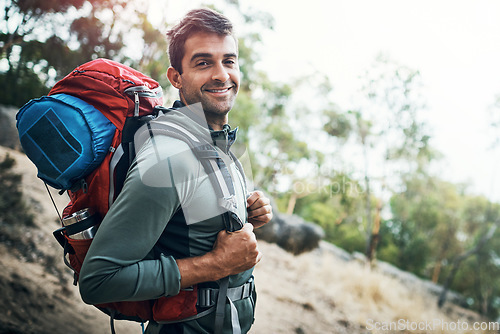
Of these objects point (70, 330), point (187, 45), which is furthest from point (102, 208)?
point (70, 330)

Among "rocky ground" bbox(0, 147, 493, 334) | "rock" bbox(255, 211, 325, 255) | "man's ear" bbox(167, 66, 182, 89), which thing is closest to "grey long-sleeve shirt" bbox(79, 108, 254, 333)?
"man's ear" bbox(167, 66, 182, 89)

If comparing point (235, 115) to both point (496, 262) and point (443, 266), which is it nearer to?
point (496, 262)

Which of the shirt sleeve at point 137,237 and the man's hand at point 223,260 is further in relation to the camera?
the man's hand at point 223,260

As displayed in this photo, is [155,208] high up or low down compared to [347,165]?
up

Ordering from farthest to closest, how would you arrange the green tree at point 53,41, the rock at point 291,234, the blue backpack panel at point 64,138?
the rock at point 291,234
the green tree at point 53,41
the blue backpack panel at point 64,138

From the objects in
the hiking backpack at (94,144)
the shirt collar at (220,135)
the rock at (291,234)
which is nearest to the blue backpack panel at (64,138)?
the hiking backpack at (94,144)

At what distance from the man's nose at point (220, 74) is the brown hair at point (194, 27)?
158mm

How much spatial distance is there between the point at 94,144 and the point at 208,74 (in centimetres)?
60

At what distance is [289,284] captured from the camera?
7.53 m

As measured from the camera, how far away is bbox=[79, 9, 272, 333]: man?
3.12 feet

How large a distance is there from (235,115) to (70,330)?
12115 mm

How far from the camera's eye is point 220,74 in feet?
4.71

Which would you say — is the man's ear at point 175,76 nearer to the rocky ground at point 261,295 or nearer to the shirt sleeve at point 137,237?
the shirt sleeve at point 137,237

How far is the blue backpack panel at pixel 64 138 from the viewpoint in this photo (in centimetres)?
105
